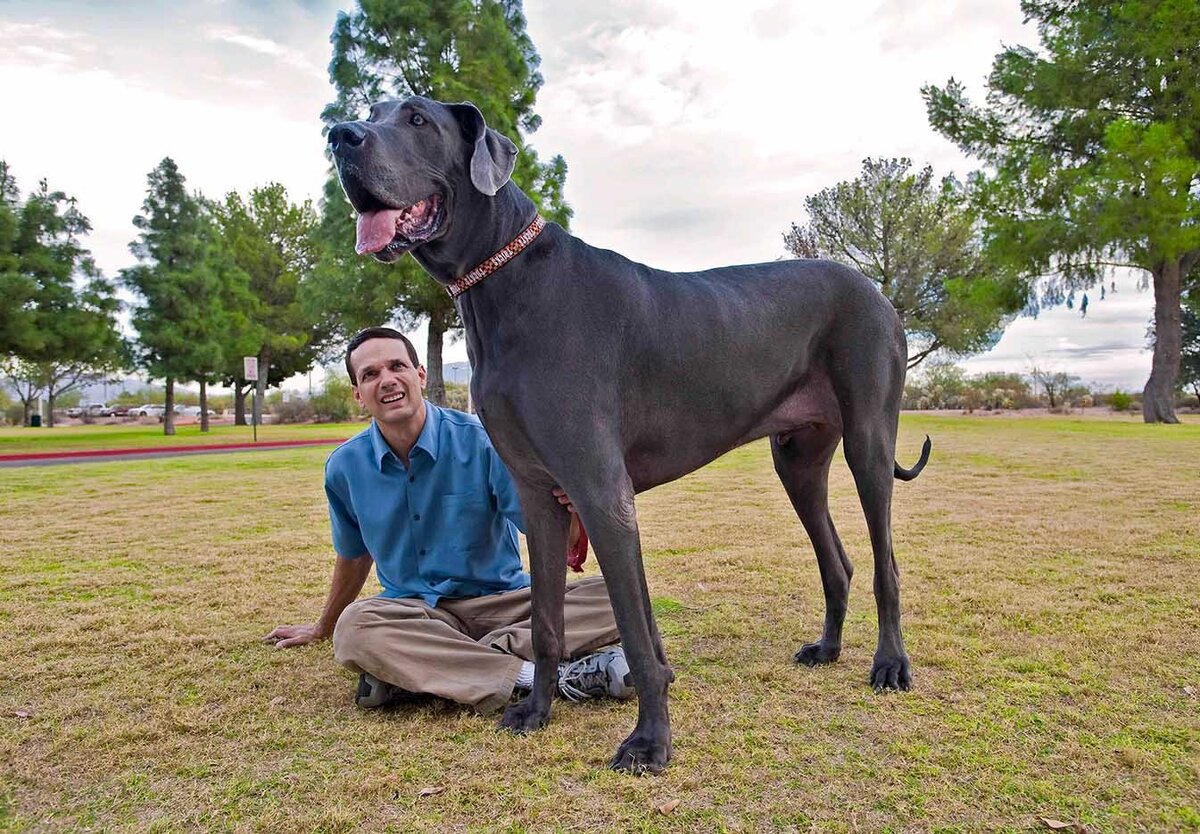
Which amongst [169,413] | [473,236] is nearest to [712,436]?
[473,236]

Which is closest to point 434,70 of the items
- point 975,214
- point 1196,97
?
point 975,214

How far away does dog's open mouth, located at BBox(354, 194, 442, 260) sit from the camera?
220 centimetres

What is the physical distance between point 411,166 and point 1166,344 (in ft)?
81.5

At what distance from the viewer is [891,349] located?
9.96ft

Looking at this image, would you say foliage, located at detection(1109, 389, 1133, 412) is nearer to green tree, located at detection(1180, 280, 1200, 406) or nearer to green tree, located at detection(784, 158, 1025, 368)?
green tree, located at detection(784, 158, 1025, 368)

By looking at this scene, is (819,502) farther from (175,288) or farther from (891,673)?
(175,288)

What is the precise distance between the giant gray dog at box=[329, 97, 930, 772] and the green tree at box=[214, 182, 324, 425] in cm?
3471

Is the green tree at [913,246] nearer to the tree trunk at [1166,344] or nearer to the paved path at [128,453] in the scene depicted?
the tree trunk at [1166,344]

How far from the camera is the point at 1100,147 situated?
2331 centimetres

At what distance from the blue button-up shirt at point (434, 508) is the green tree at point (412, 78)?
21.3 metres

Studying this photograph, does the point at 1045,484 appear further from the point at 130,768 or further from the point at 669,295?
the point at 130,768

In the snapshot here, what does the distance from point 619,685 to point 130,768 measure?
Result: 157 centimetres

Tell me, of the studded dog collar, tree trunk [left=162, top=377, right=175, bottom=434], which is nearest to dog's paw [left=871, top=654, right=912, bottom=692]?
the studded dog collar

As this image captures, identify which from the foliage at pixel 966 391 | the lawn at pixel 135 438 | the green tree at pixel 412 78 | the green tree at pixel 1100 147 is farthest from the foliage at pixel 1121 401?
the lawn at pixel 135 438
